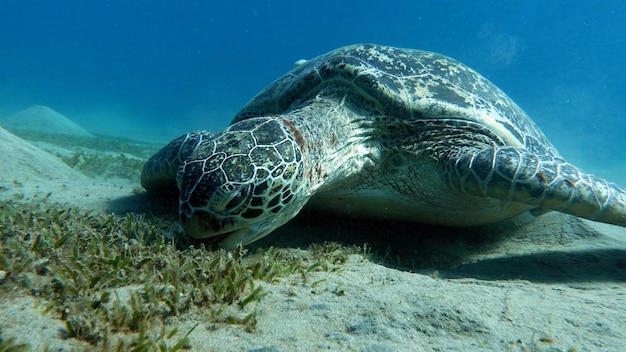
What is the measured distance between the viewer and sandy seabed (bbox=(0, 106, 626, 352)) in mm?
1330

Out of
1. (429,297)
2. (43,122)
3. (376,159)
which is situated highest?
(43,122)

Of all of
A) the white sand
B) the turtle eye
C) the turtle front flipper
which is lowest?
the turtle eye

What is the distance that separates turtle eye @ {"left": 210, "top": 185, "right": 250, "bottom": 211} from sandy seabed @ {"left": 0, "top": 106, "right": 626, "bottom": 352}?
573 millimetres

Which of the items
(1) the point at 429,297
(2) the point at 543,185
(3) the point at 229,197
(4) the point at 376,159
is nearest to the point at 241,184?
(3) the point at 229,197

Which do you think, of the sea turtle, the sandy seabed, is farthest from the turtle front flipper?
the sandy seabed

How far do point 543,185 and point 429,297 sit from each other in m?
1.66

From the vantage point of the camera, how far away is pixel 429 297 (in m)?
1.70

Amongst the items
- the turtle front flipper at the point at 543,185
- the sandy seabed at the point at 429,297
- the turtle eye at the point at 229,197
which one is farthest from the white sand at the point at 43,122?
the turtle front flipper at the point at 543,185

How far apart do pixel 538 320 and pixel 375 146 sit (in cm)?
215

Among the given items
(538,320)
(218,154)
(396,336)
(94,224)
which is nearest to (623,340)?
(538,320)

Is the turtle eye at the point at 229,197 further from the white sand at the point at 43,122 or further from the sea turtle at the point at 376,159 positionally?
the white sand at the point at 43,122

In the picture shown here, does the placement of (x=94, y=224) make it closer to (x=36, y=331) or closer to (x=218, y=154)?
(x=218, y=154)

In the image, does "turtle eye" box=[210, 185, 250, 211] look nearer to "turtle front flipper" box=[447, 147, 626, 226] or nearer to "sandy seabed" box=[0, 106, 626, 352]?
"sandy seabed" box=[0, 106, 626, 352]

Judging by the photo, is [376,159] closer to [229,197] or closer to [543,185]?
[543,185]
